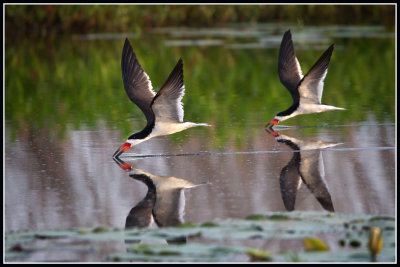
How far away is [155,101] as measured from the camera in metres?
7.94

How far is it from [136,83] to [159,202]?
7.85ft

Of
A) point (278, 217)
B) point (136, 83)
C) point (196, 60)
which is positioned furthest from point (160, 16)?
point (278, 217)

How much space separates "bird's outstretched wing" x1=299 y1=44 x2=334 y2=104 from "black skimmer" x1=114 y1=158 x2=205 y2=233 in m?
2.65

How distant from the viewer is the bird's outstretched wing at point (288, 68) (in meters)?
10.1

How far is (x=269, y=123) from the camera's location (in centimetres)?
991

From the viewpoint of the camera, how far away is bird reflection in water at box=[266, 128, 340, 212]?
6.48 m

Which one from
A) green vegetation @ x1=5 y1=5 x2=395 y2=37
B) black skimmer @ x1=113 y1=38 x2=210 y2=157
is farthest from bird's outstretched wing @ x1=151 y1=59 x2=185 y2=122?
green vegetation @ x1=5 y1=5 x2=395 y2=37

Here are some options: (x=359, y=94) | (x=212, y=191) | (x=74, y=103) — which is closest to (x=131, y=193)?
(x=212, y=191)

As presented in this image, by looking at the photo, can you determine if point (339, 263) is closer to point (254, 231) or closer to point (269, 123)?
point (254, 231)

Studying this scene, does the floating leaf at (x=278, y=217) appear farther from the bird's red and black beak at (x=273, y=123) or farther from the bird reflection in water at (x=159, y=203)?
the bird's red and black beak at (x=273, y=123)

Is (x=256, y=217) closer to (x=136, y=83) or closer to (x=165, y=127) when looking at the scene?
(x=165, y=127)

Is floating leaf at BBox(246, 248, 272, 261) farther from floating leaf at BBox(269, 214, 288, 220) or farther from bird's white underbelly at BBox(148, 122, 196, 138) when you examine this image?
bird's white underbelly at BBox(148, 122, 196, 138)

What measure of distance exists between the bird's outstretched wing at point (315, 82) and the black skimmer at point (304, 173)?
0.78 m

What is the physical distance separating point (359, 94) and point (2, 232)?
8.42 m
